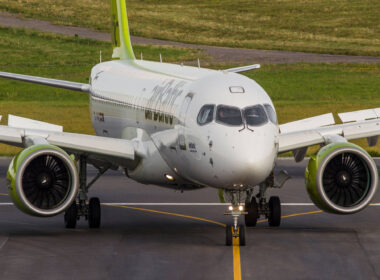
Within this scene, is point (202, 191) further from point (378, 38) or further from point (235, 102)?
point (378, 38)

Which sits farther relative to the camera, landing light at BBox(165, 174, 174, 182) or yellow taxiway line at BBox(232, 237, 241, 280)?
landing light at BBox(165, 174, 174, 182)

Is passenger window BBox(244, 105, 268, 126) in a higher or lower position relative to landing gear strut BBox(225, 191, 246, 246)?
higher

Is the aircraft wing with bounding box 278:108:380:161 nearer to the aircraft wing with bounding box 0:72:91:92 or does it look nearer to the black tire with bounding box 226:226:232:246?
the black tire with bounding box 226:226:232:246

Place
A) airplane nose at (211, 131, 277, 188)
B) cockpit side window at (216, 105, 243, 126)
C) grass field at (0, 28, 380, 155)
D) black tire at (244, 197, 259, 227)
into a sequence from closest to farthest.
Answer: airplane nose at (211, 131, 277, 188) → cockpit side window at (216, 105, 243, 126) → black tire at (244, 197, 259, 227) → grass field at (0, 28, 380, 155)

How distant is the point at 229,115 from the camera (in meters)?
25.5

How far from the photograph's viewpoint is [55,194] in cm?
2753

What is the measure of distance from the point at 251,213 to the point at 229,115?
5.48 metres

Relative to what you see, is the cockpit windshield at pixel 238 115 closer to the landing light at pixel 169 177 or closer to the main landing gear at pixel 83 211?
the landing light at pixel 169 177

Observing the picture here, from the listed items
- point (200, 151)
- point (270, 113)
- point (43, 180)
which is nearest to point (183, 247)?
point (200, 151)

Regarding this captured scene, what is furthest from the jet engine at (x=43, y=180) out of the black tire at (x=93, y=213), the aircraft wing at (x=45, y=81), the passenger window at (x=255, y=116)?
the aircraft wing at (x=45, y=81)

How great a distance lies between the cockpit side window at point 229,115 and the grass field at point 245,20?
8871 cm

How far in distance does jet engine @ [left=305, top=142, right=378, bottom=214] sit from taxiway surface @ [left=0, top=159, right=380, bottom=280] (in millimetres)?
1009

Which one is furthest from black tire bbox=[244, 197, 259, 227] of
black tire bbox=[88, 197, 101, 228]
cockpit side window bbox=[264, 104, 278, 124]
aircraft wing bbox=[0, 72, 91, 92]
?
aircraft wing bbox=[0, 72, 91, 92]

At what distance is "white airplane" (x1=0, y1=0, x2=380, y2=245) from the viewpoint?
82.3 ft
